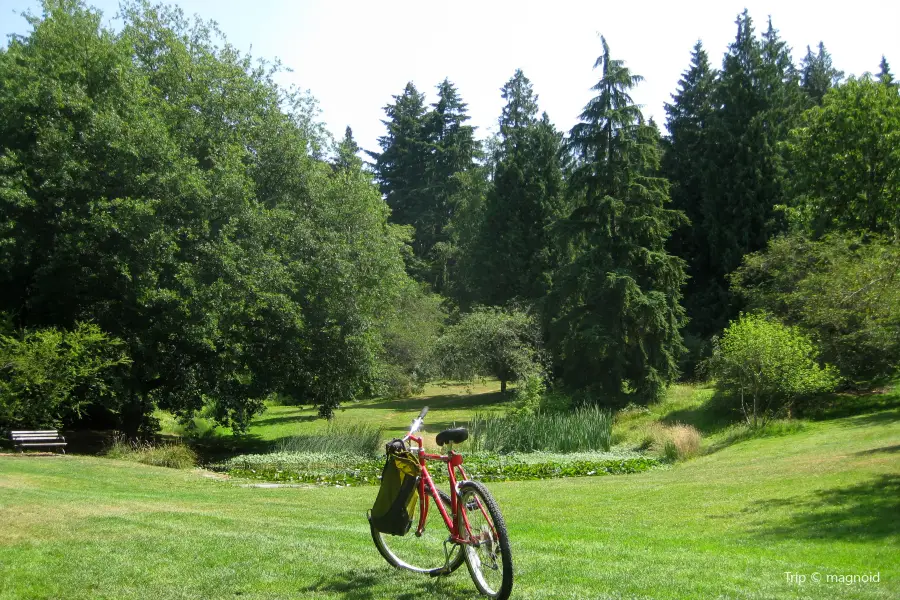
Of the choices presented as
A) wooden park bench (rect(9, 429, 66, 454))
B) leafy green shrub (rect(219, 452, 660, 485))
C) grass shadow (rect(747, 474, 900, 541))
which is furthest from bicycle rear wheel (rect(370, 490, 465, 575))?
wooden park bench (rect(9, 429, 66, 454))

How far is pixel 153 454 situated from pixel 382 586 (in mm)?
16794

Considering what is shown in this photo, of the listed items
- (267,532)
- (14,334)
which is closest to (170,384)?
(14,334)

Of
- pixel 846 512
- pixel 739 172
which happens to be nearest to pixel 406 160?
pixel 739 172

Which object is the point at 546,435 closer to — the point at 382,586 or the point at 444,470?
the point at 444,470

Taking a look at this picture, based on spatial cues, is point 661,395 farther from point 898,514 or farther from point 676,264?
point 898,514

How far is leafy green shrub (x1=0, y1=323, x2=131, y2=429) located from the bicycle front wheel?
55.4 feet

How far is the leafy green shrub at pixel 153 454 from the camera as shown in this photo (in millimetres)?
20719

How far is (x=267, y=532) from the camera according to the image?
338 inches

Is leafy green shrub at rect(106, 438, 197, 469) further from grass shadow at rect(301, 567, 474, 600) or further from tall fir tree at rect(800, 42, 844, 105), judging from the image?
tall fir tree at rect(800, 42, 844, 105)

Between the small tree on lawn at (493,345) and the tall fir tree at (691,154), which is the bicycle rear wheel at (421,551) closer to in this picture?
the small tree on lawn at (493,345)

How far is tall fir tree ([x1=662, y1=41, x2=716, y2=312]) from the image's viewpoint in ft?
147

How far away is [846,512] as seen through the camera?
1028cm

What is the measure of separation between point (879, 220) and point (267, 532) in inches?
947

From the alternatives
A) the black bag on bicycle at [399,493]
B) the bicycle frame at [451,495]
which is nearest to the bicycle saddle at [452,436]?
the bicycle frame at [451,495]
